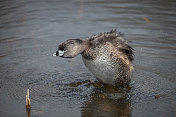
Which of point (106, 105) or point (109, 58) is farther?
point (109, 58)

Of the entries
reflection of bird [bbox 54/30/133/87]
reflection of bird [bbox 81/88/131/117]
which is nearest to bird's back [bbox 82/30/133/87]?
reflection of bird [bbox 54/30/133/87]

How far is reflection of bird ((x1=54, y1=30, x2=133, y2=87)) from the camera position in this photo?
7273mm

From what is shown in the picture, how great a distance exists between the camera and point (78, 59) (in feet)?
31.2

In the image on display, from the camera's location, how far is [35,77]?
838cm

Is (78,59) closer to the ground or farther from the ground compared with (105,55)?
closer to the ground

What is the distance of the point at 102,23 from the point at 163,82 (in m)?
4.01

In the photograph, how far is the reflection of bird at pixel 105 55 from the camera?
7.27 meters

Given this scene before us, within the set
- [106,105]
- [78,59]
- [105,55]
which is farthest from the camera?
[78,59]

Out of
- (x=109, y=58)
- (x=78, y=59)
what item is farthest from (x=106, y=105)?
(x=78, y=59)

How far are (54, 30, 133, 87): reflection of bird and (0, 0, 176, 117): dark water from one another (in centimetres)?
35

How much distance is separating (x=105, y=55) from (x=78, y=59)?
2.16 metres

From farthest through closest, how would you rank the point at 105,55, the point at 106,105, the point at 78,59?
the point at 78,59 → the point at 105,55 → the point at 106,105

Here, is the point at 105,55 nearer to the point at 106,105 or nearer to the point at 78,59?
the point at 106,105

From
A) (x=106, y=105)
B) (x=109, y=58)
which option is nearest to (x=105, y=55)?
(x=109, y=58)
